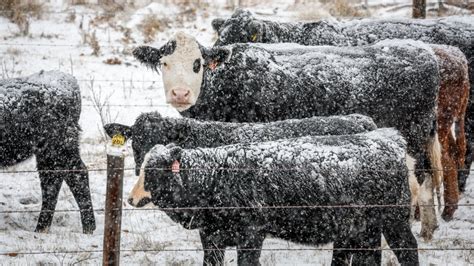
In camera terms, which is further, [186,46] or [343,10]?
[343,10]

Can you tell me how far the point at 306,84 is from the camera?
736 cm

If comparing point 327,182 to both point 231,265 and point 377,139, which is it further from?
point 231,265

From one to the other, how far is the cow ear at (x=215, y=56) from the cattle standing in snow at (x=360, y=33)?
1601 millimetres

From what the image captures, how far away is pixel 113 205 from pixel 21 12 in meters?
11.4

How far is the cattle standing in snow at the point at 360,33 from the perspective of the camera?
8.88 meters

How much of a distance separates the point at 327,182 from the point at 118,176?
1.69 m

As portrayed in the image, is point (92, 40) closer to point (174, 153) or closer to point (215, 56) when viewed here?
point (215, 56)

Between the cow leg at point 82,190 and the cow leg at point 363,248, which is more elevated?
the cow leg at point 363,248

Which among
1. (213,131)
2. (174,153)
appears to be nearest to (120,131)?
(213,131)

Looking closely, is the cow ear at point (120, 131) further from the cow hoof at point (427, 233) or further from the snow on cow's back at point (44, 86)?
the cow hoof at point (427, 233)

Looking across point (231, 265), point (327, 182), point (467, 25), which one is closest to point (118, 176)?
point (327, 182)

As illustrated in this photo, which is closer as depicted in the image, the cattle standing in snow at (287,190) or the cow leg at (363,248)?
the cattle standing in snow at (287,190)

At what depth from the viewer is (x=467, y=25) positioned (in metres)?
9.30

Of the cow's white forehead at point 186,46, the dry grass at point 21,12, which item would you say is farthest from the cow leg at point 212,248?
the dry grass at point 21,12
